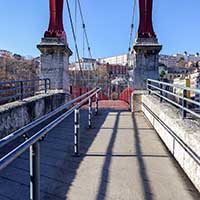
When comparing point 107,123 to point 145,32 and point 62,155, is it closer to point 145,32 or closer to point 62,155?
point 62,155

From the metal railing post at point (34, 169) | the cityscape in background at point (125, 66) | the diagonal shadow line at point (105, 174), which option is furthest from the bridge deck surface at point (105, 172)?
the cityscape in background at point (125, 66)

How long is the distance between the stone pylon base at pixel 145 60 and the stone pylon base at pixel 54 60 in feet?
6.62

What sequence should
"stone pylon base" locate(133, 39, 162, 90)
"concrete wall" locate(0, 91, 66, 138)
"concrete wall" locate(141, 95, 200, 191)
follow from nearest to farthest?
"concrete wall" locate(141, 95, 200, 191), "concrete wall" locate(0, 91, 66, 138), "stone pylon base" locate(133, 39, 162, 90)

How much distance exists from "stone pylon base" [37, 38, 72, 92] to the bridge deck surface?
3.41 metres

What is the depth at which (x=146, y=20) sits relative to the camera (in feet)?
26.3

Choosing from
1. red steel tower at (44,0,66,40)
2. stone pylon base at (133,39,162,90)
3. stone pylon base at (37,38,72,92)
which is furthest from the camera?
red steel tower at (44,0,66,40)

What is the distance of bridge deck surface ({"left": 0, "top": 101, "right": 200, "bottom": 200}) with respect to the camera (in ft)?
8.31

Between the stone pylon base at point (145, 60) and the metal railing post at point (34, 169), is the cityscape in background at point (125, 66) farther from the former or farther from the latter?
the metal railing post at point (34, 169)

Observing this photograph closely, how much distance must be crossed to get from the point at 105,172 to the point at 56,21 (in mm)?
6071

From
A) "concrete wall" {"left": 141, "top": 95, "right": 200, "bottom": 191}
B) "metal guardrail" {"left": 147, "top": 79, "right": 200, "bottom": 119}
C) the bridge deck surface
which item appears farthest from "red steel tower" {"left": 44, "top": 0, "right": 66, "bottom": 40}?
"concrete wall" {"left": 141, "top": 95, "right": 200, "bottom": 191}

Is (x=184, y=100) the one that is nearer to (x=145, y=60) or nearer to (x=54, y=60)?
(x=145, y=60)

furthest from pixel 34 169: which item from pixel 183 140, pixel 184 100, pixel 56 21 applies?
pixel 56 21

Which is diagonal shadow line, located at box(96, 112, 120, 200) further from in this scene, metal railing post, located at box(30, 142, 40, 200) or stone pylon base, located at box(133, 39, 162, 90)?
stone pylon base, located at box(133, 39, 162, 90)

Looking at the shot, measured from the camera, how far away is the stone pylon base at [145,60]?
7.62m
